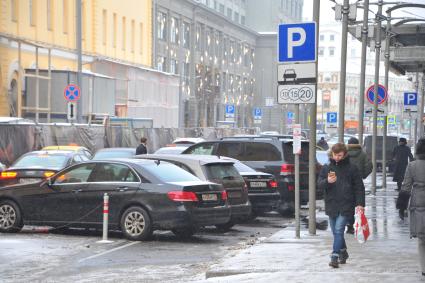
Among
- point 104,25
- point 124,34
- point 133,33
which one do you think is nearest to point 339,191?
point 104,25

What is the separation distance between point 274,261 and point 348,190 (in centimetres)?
174

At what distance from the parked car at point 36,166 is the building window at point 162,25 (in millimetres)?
52470

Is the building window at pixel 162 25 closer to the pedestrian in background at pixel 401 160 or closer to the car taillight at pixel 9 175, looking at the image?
the pedestrian in background at pixel 401 160

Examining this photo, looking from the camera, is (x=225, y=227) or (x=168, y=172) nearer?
(x=168, y=172)

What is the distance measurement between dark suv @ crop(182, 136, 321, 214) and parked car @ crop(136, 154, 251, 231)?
3.32 meters

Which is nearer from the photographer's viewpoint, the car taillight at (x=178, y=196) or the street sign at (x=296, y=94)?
the street sign at (x=296, y=94)

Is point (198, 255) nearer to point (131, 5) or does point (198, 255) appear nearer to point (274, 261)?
point (274, 261)

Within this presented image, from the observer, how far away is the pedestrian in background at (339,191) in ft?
40.1

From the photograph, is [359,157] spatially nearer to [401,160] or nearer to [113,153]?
[401,160]

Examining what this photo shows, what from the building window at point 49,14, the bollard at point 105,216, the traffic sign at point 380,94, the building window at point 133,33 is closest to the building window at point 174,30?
the building window at point 133,33

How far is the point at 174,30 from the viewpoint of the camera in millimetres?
81562

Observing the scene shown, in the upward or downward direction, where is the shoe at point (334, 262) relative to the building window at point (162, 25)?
downward

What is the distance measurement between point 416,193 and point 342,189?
1.17 metres

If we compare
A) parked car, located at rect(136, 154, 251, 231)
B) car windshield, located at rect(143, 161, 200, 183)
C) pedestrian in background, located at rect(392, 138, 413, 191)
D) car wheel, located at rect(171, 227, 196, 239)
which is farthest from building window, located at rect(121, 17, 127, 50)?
car wheel, located at rect(171, 227, 196, 239)
